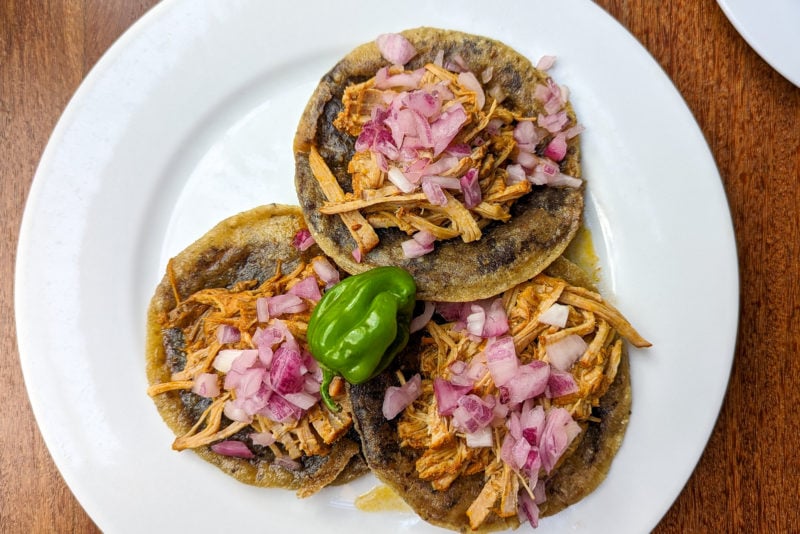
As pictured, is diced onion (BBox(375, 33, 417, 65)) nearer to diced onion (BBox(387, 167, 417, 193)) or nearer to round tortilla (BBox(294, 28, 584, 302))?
round tortilla (BBox(294, 28, 584, 302))

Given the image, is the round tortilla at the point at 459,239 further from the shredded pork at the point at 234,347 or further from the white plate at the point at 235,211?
the shredded pork at the point at 234,347

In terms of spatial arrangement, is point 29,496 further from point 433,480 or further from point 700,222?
point 700,222

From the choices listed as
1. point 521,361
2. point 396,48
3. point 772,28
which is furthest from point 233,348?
point 772,28

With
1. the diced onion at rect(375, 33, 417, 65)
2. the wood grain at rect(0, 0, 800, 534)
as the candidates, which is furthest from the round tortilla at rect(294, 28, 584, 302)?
the wood grain at rect(0, 0, 800, 534)

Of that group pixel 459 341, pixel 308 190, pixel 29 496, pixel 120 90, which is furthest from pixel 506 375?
pixel 29 496

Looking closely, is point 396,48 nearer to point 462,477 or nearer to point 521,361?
point 521,361
